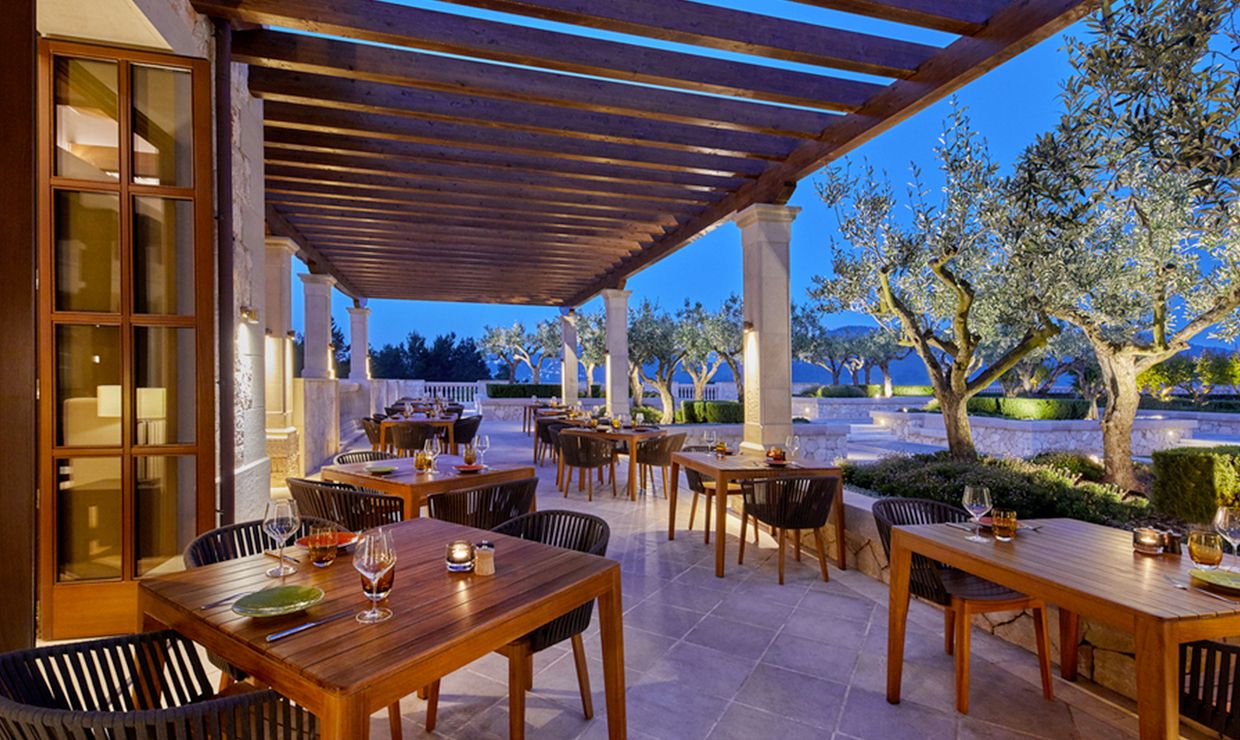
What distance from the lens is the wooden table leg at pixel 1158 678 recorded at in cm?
164

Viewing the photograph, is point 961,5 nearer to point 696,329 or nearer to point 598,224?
point 598,224

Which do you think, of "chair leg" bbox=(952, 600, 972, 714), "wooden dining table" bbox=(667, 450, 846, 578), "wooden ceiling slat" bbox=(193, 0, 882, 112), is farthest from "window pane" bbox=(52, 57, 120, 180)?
"chair leg" bbox=(952, 600, 972, 714)

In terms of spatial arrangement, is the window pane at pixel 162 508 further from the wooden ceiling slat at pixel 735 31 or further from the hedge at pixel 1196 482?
the hedge at pixel 1196 482

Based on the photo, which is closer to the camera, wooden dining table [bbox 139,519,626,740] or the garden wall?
wooden dining table [bbox 139,519,626,740]

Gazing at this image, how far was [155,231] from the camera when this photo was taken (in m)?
3.10

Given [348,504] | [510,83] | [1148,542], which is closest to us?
[1148,542]

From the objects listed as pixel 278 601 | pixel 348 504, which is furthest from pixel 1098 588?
pixel 348 504

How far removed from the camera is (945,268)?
5.92m

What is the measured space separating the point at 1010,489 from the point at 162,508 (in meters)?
5.17

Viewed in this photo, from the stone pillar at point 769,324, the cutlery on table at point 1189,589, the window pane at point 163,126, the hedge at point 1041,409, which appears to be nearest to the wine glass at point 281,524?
the window pane at point 163,126

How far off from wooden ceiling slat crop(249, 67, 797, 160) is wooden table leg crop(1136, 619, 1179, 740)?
4.57 m

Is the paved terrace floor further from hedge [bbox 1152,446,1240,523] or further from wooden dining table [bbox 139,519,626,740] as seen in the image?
hedge [bbox 1152,446,1240,523]

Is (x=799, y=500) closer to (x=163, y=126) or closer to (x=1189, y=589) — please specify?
(x=1189, y=589)

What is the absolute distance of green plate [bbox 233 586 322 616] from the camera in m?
1.53
